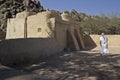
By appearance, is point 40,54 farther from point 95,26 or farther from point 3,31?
point 95,26

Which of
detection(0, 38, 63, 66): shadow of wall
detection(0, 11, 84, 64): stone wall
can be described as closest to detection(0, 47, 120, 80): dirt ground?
detection(0, 38, 63, 66): shadow of wall

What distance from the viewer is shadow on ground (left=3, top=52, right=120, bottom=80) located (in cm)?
1268

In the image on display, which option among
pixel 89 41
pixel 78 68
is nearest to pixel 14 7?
pixel 89 41

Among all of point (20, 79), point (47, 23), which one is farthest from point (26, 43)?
point (20, 79)

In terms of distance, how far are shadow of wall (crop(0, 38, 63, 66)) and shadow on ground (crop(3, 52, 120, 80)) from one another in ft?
2.16

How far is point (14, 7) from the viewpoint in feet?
122

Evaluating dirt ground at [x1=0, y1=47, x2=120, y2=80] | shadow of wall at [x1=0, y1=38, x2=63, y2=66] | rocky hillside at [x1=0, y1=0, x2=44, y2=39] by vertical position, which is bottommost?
dirt ground at [x1=0, y1=47, x2=120, y2=80]

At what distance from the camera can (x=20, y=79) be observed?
251 inches

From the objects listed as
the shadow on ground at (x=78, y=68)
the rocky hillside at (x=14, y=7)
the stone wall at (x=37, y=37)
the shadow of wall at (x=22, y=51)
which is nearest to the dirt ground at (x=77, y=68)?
the shadow on ground at (x=78, y=68)

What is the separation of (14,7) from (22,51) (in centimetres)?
2154

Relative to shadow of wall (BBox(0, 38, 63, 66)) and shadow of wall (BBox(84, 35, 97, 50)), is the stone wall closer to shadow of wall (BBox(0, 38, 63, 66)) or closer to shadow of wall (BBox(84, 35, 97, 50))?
shadow of wall (BBox(0, 38, 63, 66))

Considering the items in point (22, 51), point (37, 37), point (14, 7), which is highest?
point (14, 7)

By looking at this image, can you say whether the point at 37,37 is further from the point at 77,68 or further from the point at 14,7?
the point at 14,7

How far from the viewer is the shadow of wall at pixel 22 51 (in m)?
16.0
